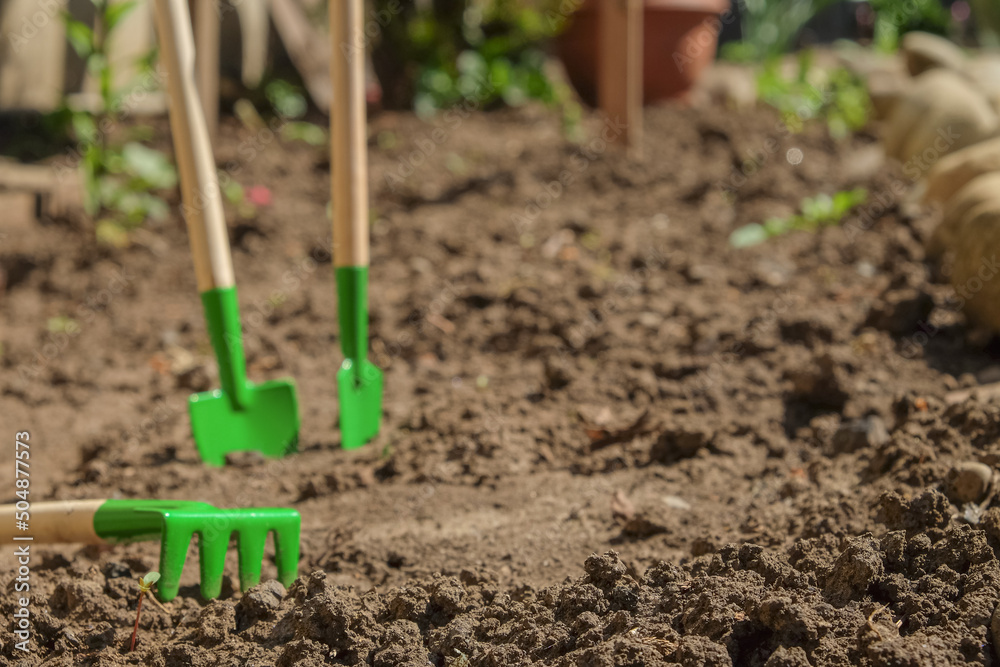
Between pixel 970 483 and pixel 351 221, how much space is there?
56.6 inches

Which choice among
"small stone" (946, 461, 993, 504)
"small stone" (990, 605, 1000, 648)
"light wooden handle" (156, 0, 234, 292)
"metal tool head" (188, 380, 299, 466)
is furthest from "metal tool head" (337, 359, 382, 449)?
"small stone" (990, 605, 1000, 648)

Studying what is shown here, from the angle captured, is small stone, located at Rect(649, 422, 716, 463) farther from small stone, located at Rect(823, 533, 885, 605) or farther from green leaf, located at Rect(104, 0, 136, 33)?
green leaf, located at Rect(104, 0, 136, 33)

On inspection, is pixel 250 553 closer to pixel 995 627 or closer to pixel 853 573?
pixel 853 573

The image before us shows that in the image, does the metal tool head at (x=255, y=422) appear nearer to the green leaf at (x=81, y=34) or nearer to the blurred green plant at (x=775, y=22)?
the green leaf at (x=81, y=34)

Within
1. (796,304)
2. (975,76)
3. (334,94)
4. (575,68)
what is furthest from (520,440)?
(575,68)

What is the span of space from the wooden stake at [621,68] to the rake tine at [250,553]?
280 centimetres

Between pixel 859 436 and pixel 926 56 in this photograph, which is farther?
pixel 926 56

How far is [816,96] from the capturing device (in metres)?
4.58

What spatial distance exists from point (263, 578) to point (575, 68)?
4.14 meters

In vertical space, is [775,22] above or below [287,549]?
above

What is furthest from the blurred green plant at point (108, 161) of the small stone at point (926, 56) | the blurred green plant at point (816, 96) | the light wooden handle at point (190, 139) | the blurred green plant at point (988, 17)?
the blurred green plant at point (988, 17)

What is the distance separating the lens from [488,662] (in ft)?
4.19

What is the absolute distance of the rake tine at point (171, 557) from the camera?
4.76ft

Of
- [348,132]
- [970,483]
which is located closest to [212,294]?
[348,132]
